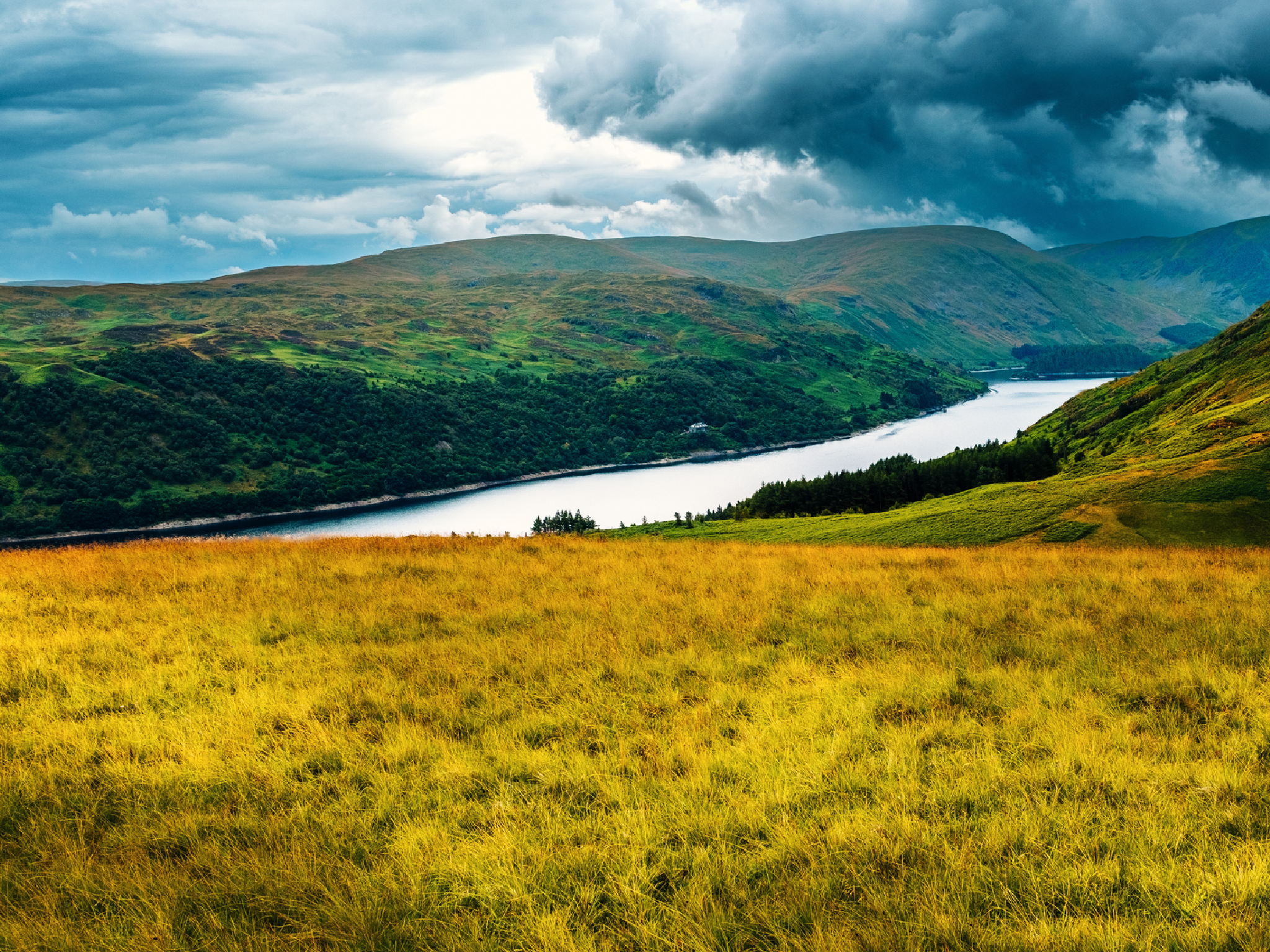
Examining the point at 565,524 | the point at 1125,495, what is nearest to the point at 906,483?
the point at 1125,495

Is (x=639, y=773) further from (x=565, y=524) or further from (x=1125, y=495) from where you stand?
(x=565, y=524)

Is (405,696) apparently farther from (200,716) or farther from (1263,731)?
(1263,731)

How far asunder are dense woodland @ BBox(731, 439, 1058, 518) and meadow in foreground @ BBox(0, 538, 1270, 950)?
68.9 metres

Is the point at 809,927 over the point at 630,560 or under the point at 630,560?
under

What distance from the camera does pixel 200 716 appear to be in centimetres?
803

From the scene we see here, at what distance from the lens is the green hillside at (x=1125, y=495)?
35.8 meters

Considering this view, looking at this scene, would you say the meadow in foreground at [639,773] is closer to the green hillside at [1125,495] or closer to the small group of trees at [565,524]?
the green hillside at [1125,495]

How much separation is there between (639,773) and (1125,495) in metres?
43.6

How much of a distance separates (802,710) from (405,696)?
4934mm

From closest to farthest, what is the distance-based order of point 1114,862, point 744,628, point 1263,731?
point 1114,862 < point 1263,731 < point 744,628

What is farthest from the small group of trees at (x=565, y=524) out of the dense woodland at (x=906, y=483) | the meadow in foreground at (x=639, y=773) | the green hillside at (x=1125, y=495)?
the meadow in foreground at (x=639, y=773)

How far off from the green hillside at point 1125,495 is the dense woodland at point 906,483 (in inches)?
10.3

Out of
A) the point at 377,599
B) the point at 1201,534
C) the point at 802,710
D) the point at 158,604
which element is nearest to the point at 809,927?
the point at 802,710

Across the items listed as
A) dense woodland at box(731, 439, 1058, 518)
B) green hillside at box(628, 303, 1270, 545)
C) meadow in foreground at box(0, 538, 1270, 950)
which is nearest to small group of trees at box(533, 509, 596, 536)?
green hillside at box(628, 303, 1270, 545)
